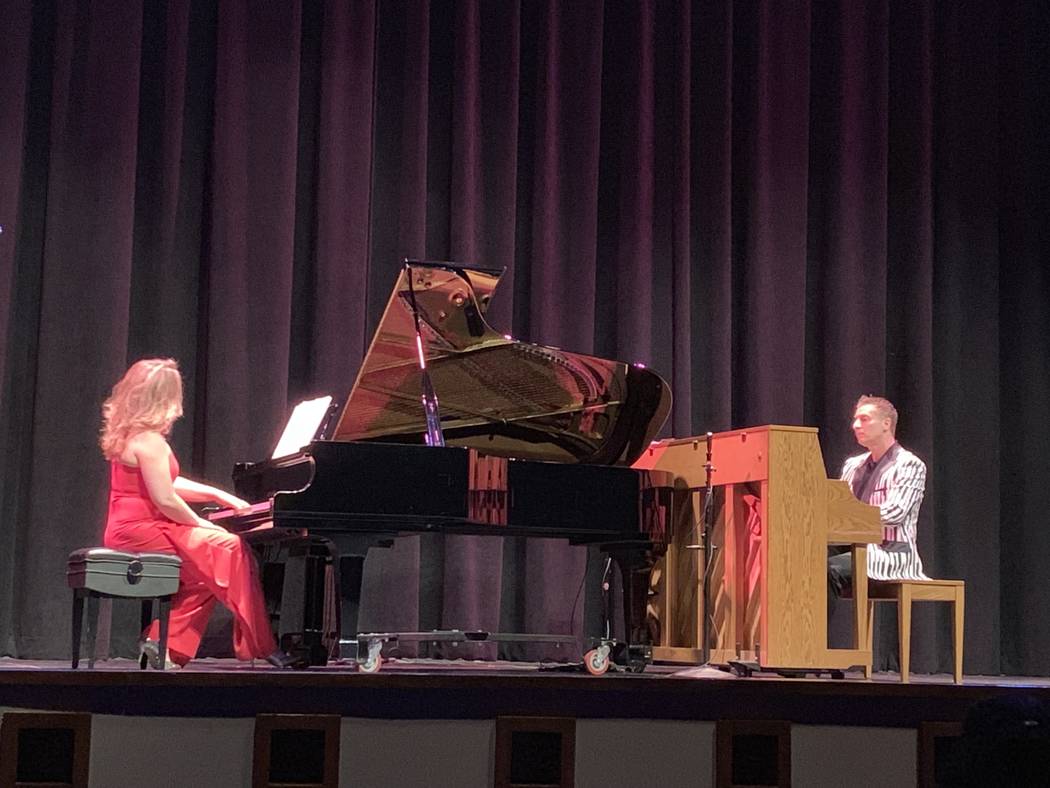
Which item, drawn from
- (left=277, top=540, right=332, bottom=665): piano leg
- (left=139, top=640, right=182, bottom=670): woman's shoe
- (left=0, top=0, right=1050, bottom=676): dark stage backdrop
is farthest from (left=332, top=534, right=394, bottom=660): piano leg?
(left=0, top=0, right=1050, bottom=676): dark stage backdrop

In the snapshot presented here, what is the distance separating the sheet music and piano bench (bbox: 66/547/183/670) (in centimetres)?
62

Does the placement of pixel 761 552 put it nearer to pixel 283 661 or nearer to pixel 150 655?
pixel 283 661

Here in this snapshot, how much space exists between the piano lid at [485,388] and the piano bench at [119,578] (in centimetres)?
78

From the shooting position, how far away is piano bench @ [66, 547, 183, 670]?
468cm

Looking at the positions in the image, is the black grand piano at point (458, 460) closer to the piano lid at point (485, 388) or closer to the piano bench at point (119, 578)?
the piano lid at point (485, 388)

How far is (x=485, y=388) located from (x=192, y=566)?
1211 mm

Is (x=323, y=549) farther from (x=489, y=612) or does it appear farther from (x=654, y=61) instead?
(x=654, y=61)

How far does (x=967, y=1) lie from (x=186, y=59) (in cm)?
416

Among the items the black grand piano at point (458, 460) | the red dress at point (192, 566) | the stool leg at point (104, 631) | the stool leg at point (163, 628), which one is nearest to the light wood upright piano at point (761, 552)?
the black grand piano at point (458, 460)

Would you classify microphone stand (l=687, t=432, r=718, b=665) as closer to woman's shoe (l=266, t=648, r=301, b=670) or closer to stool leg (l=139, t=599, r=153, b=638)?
woman's shoe (l=266, t=648, r=301, b=670)

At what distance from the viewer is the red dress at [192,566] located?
197 inches

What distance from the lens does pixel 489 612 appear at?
6.69 metres

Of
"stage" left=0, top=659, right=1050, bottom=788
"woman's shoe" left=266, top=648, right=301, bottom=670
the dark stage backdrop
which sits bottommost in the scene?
"stage" left=0, top=659, right=1050, bottom=788

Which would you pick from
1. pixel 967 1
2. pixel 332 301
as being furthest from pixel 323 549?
pixel 967 1
